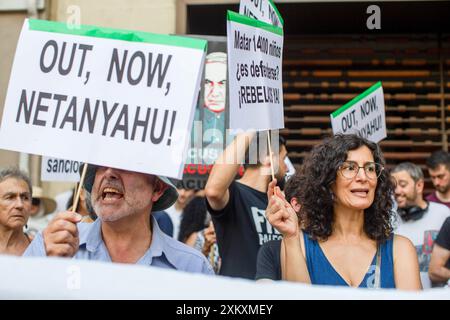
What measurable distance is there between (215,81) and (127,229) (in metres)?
4.14

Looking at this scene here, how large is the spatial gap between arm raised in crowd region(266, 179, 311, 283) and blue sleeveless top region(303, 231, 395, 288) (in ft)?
0.12

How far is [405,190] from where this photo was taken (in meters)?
5.71

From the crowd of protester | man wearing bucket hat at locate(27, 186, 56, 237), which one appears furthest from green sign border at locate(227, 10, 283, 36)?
man wearing bucket hat at locate(27, 186, 56, 237)

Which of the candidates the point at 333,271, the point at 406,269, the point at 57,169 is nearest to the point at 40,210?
the point at 57,169

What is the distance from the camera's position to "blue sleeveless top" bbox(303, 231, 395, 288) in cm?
281

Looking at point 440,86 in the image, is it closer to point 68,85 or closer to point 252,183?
point 252,183

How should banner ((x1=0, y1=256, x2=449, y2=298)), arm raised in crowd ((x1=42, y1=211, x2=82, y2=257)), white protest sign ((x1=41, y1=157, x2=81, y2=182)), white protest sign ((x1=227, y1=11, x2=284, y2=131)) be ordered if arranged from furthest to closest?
white protest sign ((x1=41, y1=157, x2=81, y2=182)), white protest sign ((x1=227, y1=11, x2=284, y2=131)), arm raised in crowd ((x1=42, y1=211, x2=82, y2=257)), banner ((x1=0, y1=256, x2=449, y2=298))

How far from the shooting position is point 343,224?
121 inches

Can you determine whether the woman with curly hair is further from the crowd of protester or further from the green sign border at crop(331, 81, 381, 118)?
the green sign border at crop(331, 81, 381, 118)

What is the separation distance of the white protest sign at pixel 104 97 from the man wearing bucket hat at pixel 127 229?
169mm

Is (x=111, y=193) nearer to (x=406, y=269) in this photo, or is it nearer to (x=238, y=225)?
(x=406, y=269)

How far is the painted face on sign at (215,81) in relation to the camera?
6.48 metres

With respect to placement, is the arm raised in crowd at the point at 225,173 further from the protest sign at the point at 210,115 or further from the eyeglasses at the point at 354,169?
the protest sign at the point at 210,115
